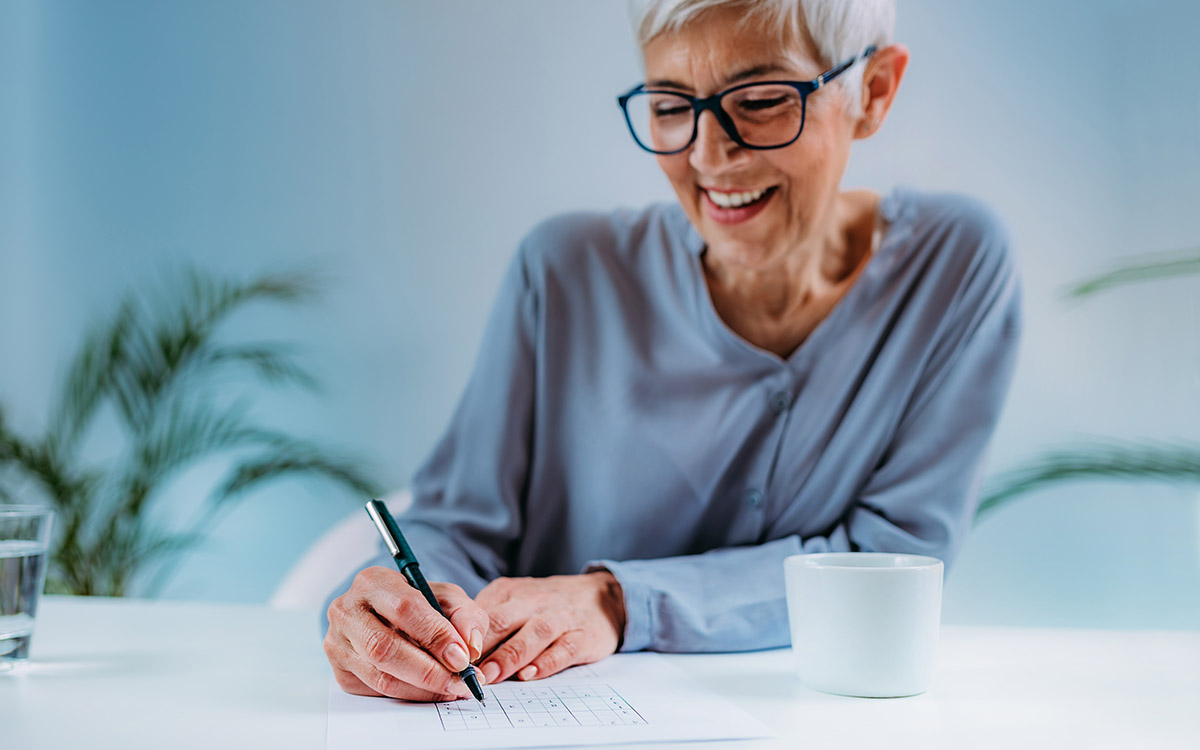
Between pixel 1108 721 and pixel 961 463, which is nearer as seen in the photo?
pixel 1108 721

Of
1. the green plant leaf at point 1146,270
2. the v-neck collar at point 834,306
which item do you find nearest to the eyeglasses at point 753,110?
the v-neck collar at point 834,306

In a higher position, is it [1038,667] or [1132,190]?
[1132,190]

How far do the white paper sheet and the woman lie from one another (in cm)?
27

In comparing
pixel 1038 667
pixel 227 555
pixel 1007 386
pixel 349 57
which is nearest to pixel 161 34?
pixel 349 57

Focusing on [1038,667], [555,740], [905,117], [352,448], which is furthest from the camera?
[352,448]

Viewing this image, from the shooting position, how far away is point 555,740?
55cm

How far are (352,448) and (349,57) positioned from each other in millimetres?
781

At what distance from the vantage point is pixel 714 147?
1046 millimetres

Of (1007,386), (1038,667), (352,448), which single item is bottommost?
(352,448)

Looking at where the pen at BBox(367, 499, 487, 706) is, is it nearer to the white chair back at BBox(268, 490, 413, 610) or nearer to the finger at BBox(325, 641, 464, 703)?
the finger at BBox(325, 641, 464, 703)

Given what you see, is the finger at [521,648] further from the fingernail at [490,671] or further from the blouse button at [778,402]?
the blouse button at [778,402]

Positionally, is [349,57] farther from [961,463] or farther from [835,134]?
[961,463]

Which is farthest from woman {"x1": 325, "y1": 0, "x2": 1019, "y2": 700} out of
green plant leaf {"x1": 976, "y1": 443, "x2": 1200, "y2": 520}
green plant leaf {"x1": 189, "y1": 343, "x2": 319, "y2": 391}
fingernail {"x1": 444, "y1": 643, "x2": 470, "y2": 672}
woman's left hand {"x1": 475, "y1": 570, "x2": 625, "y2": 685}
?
green plant leaf {"x1": 189, "y1": 343, "x2": 319, "y2": 391}

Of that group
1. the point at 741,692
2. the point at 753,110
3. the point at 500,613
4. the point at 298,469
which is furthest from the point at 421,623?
the point at 298,469
